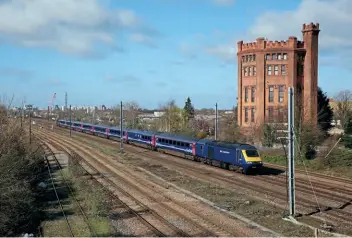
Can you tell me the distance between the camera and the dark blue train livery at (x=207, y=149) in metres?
36.1

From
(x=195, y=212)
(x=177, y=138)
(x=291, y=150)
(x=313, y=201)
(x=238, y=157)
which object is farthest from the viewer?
(x=177, y=138)

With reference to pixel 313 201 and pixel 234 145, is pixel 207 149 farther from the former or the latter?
pixel 313 201

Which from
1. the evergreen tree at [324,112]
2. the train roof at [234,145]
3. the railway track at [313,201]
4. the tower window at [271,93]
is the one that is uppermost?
the tower window at [271,93]

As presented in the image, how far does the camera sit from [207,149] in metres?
42.8

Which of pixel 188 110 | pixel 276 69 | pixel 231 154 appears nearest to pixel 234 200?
pixel 231 154

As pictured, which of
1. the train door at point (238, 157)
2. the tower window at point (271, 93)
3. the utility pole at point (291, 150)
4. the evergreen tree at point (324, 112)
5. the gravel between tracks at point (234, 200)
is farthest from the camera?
the evergreen tree at point (324, 112)

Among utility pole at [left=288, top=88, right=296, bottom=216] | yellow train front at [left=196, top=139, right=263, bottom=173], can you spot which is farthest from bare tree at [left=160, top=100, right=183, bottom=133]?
utility pole at [left=288, top=88, right=296, bottom=216]

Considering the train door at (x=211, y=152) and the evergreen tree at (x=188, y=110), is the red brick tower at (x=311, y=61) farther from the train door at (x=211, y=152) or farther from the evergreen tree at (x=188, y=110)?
the evergreen tree at (x=188, y=110)

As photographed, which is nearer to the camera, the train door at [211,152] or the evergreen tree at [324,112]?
the train door at [211,152]

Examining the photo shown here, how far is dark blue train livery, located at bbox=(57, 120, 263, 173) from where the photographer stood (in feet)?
118

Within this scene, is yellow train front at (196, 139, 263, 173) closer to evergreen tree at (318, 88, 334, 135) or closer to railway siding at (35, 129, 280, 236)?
railway siding at (35, 129, 280, 236)

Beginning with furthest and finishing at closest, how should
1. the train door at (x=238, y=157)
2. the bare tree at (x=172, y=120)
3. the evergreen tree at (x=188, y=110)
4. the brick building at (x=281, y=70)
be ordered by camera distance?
the evergreen tree at (x=188, y=110), the bare tree at (x=172, y=120), the brick building at (x=281, y=70), the train door at (x=238, y=157)

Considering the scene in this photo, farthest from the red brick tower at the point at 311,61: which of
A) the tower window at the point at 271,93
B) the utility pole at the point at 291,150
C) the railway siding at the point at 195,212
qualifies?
the utility pole at the point at 291,150

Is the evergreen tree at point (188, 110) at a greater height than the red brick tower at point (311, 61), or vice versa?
the red brick tower at point (311, 61)
